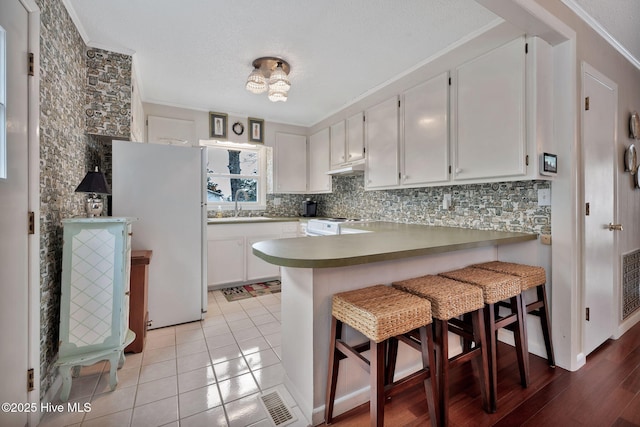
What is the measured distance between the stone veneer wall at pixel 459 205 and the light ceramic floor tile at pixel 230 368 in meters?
2.06

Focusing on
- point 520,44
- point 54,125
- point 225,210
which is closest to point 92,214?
point 54,125

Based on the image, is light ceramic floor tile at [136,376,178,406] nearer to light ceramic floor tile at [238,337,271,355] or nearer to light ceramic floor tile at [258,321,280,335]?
light ceramic floor tile at [238,337,271,355]

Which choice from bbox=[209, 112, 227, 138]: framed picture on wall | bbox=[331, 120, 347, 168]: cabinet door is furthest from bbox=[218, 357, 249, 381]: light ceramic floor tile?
bbox=[209, 112, 227, 138]: framed picture on wall

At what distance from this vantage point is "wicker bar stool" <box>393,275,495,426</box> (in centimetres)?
132

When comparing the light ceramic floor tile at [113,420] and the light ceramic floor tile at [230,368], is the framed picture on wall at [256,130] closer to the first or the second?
the light ceramic floor tile at [230,368]

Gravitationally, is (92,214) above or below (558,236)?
above

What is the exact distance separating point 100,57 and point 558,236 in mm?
3727

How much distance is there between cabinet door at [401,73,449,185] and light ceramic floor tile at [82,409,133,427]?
8.33ft

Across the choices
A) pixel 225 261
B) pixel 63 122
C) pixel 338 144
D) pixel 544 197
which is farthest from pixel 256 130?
pixel 544 197

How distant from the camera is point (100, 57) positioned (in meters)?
2.33

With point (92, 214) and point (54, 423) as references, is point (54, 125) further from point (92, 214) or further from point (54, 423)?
point (54, 423)

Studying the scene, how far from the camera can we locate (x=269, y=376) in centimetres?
178

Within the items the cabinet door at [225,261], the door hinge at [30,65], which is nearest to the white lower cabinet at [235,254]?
the cabinet door at [225,261]

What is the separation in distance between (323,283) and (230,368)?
1.06 metres
